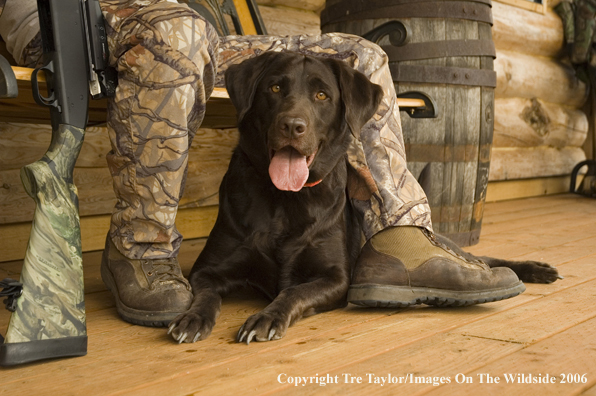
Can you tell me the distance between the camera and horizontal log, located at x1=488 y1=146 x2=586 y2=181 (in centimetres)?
555

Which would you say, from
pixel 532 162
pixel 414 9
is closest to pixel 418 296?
pixel 414 9

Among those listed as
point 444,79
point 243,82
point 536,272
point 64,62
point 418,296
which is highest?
point 64,62

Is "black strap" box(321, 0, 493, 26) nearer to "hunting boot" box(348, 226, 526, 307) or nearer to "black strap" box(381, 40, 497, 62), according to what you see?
"black strap" box(381, 40, 497, 62)

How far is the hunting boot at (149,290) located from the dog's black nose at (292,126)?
0.56 m

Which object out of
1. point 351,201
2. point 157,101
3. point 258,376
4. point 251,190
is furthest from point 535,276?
point 157,101

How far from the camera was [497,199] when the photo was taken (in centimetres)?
571

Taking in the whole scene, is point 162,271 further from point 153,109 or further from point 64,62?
point 64,62

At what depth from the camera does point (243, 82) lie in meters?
2.12

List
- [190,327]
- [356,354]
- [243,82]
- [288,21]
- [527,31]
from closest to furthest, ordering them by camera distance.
Answer: [356,354] < [190,327] < [243,82] < [288,21] < [527,31]

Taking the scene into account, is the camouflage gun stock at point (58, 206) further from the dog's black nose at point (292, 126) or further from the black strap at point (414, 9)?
the black strap at point (414, 9)

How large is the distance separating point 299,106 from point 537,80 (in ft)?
14.9

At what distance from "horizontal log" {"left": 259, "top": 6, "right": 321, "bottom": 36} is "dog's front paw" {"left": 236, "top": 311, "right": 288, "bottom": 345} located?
2512mm

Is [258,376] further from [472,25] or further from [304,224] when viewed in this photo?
[472,25]

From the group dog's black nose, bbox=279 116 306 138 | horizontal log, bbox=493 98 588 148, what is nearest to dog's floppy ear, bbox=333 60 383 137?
dog's black nose, bbox=279 116 306 138
